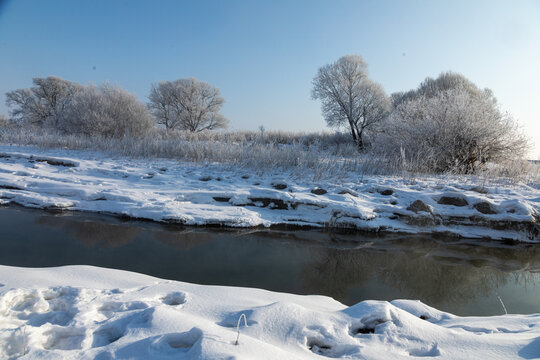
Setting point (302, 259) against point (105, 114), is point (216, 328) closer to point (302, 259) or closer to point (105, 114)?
point (302, 259)

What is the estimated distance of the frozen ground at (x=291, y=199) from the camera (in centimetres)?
516

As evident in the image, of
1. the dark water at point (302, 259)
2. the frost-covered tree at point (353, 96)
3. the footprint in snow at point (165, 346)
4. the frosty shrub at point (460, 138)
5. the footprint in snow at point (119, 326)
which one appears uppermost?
the frost-covered tree at point (353, 96)

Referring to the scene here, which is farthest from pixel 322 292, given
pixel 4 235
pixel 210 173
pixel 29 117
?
pixel 29 117

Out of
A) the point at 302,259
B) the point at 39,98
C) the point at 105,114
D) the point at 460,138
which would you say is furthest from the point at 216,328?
the point at 39,98

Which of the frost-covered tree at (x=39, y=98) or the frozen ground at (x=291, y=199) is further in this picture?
the frost-covered tree at (x=39, y=98)

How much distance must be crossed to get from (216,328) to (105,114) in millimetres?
17015

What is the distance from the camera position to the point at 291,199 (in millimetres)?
5746

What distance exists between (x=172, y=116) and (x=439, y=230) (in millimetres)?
27642

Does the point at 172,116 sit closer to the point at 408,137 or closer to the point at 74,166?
the point at 74,166

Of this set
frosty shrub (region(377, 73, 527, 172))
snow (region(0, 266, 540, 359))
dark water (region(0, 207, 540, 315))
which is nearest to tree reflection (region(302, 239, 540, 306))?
dark water (region(0, 207, 540, 315))

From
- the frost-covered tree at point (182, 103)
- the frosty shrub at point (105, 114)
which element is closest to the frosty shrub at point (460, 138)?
the frosty shrub at point (105, 114)

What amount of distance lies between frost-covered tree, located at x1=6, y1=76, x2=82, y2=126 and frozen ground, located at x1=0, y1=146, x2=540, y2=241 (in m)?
27.7

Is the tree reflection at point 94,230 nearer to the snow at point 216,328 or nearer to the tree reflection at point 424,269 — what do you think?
the snow at point 216,328

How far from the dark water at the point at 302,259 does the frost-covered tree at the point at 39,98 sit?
30.8 meters
